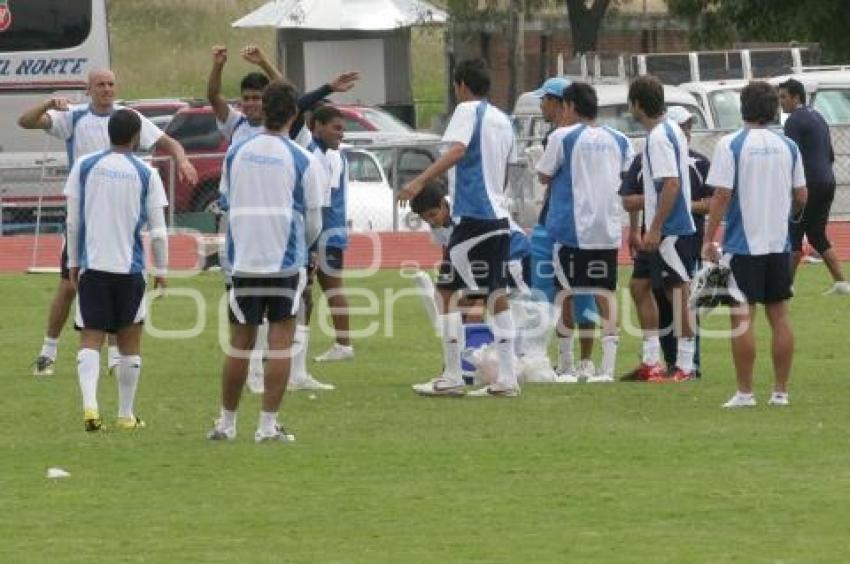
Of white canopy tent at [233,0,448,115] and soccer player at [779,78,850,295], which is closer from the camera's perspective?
soccer player at [779,78,850,295]

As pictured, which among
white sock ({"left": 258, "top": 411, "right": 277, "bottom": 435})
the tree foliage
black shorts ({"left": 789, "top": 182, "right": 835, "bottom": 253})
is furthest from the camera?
the tree foliage

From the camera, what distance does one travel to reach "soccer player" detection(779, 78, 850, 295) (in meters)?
22.7

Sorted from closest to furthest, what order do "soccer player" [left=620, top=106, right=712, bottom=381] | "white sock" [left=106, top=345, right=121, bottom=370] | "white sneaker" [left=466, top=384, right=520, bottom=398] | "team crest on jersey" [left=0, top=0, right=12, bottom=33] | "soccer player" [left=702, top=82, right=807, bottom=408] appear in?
"soccer player" [left=702, top=82, right=807, bottom=408], "white sneaker" [left=466, top=384, right=520, bottom=398], "soccer player" [left=620, top=106, right=712, bottom=381], "white sock" [left=106, top=345, right=121, bottom=370], "team crest on jersey" [left=0, top=0, right=12, bottom=33]

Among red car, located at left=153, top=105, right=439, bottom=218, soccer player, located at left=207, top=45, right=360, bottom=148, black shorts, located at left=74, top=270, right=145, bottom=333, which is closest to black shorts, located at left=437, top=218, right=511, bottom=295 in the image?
soccer player, located at left=207, top=45, right=360, bottom=148

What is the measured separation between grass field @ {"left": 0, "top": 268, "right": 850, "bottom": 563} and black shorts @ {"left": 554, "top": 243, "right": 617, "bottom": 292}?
779 mm

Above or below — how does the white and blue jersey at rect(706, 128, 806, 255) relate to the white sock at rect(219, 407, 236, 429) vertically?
above

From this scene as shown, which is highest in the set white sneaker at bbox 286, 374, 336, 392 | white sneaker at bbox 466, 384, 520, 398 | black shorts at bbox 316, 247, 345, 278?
black shorts at bbox 316, 247, 345, 278

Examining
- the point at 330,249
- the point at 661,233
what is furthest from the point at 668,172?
the point at 330,249

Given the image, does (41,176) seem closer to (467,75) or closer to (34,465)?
(467,75)

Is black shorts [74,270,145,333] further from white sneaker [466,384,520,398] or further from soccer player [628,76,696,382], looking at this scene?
soccer player [628,76,696,382]

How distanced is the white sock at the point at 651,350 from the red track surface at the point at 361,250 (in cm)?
1107

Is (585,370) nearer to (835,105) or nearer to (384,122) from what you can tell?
(835,105)

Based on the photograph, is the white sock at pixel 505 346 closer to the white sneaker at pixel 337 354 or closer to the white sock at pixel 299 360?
the white sock at pixel 299 360

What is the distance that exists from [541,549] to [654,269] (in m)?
6.68
